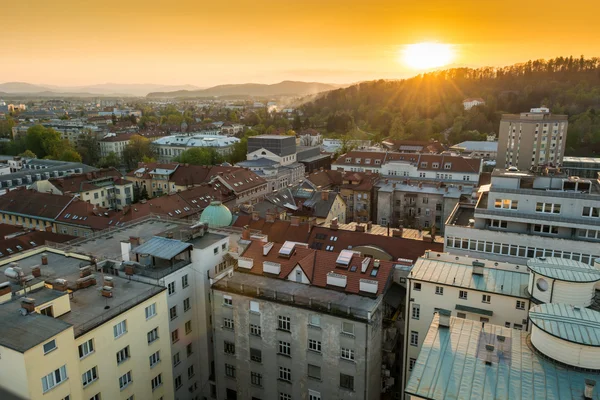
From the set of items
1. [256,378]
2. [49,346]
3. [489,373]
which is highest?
[49,346]

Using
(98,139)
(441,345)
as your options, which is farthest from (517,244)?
(98,139)

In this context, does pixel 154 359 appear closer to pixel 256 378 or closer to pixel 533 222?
pixel 256 378

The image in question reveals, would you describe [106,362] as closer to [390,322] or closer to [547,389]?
[390,322]

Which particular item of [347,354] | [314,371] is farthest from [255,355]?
[347,354]

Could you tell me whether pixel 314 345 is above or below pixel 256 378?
above

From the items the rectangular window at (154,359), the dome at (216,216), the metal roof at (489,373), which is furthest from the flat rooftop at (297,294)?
the dome at (216,216)

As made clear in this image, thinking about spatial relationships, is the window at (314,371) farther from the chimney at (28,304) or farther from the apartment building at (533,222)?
the apartment building at (533,222)
